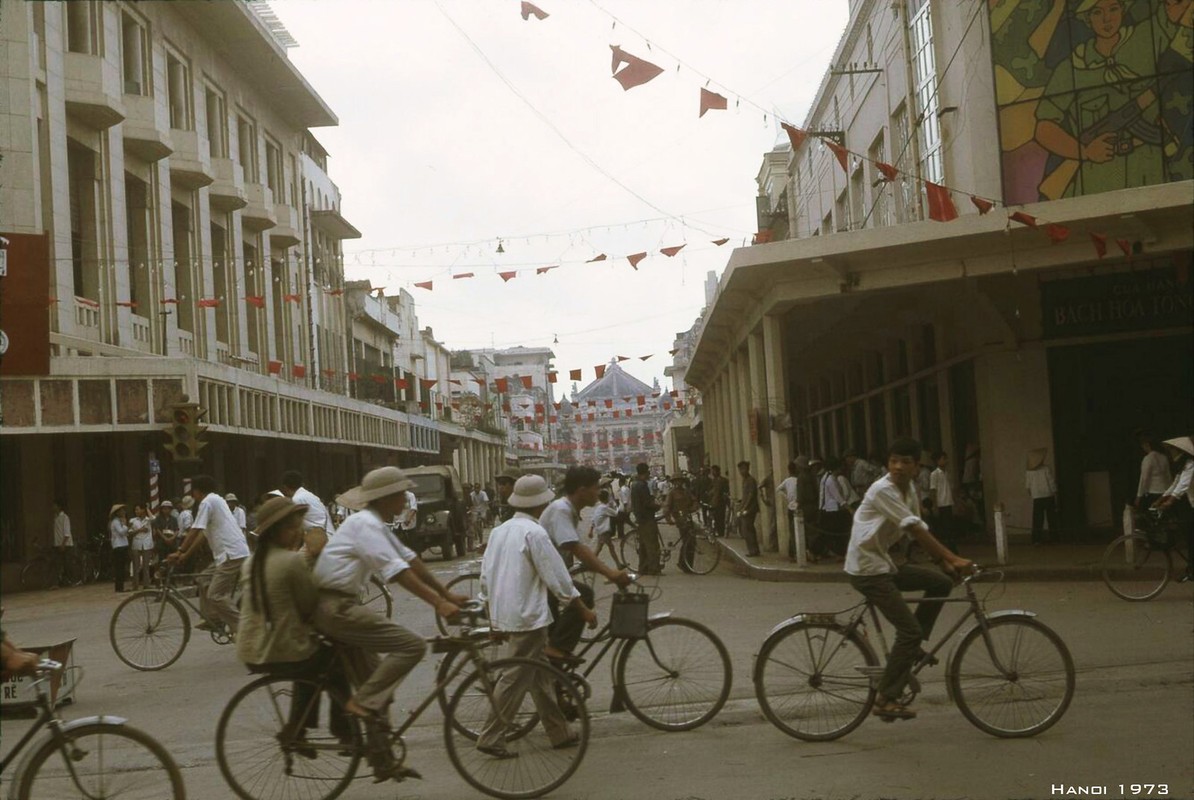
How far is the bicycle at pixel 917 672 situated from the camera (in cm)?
757

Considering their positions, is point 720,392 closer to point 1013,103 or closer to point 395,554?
point 1013,103

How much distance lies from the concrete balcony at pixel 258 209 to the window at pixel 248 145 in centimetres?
54

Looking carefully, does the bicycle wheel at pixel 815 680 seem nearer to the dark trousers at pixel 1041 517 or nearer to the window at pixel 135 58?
the dark trousers at pixel 1041 517

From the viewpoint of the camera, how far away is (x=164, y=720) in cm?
986

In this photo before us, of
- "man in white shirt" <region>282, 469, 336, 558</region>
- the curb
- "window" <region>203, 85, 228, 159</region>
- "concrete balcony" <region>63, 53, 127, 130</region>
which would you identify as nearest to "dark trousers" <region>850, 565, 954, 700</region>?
the curb

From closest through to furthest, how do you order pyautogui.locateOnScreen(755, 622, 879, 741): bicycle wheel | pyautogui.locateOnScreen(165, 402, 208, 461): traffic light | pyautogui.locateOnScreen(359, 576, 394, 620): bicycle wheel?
pyautogui.locateOnScreen(755, 622, 879, 741): bicycle wheel < pyautogui.locateOnScreen(359, 576, 394, 620): bicycle wheel < pyautogui.locateOnScreen(165, 402, 208, 461): traffic light

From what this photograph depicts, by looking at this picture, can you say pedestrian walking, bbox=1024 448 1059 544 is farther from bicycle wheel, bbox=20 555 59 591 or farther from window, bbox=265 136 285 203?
window, bbox=265 136 285 203

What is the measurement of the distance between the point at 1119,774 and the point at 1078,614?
22.1ft

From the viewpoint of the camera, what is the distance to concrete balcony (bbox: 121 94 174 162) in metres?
30.6

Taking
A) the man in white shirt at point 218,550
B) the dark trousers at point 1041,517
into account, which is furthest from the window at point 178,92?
the dark trousers at point 1041,517

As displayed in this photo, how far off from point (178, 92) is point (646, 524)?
2019 centimetres

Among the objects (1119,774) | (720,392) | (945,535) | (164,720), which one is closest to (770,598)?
(945,535)

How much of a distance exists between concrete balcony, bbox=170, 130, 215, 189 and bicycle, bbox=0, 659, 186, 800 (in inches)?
1175

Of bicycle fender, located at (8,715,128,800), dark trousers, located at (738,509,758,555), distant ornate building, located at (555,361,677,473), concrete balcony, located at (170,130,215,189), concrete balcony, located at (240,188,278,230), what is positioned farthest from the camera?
distant ornate building, located at (555,361,677,473)
